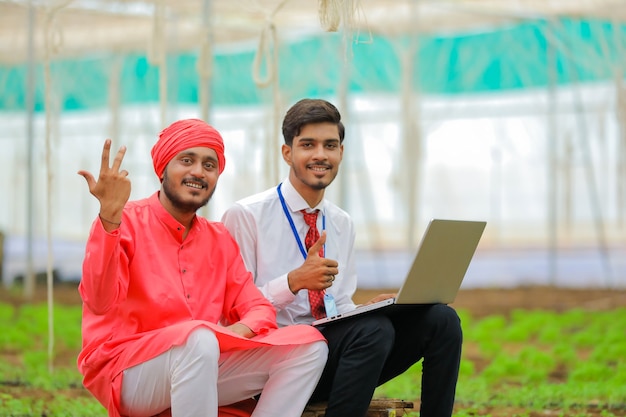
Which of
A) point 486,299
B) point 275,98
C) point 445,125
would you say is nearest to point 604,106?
point 445,125

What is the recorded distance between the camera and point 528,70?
55.5 ft

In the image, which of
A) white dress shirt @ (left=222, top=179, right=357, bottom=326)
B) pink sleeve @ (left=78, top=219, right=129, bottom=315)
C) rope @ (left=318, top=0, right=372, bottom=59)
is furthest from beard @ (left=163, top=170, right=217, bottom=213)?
rope @ (left=318, top=0, right=372, bottom=59)

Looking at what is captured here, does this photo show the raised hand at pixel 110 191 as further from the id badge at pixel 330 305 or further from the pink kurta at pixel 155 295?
the id badge at pixel 330 305

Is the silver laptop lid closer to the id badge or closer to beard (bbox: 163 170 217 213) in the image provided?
the id badge

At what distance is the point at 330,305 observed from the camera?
12.1ft

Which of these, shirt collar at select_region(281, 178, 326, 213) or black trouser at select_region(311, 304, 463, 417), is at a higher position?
shirt collar at select_region(281, 178, 326, 213)

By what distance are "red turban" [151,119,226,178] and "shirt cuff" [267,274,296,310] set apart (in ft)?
1.86

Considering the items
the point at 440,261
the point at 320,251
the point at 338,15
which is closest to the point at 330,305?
the point at 320,251

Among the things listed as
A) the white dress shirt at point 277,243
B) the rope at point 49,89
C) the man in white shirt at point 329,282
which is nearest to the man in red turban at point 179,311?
the man in white shirt at point 329,282

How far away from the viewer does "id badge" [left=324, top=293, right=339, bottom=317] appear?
3673mm

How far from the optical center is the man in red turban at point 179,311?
9.84 feet

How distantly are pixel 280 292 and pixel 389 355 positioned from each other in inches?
18.9

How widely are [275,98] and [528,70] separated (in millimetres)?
12453

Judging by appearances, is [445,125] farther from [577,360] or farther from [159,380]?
[159,380]
